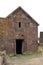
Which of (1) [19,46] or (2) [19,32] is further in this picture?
(1) [19,46]

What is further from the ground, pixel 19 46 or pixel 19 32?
pixel 19 32

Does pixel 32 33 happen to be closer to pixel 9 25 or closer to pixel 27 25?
pixel 27 25

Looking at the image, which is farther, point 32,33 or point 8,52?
point 32,33

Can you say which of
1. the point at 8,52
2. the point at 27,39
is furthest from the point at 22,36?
the point at 8,52

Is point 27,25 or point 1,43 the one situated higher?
point 27,25

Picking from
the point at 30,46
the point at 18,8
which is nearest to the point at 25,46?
the point at 30,46

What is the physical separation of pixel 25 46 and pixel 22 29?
7.79 feet

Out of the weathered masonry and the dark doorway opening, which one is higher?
the weathered masonry

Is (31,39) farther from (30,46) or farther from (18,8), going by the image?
(18,8)

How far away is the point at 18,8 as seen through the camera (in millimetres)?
28125

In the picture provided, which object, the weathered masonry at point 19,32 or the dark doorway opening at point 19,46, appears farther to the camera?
the dark doorway opening at point 19,46

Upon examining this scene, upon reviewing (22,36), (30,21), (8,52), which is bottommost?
(8,52)

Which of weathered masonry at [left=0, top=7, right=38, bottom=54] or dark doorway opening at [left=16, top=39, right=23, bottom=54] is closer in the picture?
weathered masonry at [left=0, top=7, right=38, bottom=54]

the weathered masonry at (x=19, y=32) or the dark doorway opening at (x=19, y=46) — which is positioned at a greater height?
the weathered masonry at (x=19, y=32)
